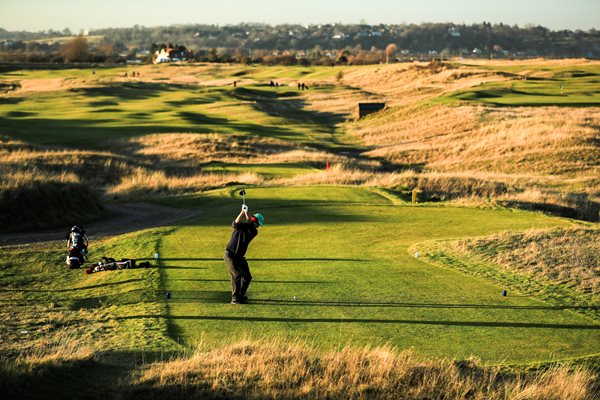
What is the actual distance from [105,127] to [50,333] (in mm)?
46670

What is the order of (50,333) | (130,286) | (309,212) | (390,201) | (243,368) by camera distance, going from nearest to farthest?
(243,368)
(50,333)
(130,286)
(309,212)
(390,201)

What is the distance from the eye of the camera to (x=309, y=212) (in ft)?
88.5

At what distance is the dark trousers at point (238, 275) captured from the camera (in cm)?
1559

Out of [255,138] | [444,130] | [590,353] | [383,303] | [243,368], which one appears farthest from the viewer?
[444,130]

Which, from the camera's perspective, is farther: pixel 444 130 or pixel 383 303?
pixel 444 130

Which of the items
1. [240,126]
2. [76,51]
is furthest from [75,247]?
[76,51]

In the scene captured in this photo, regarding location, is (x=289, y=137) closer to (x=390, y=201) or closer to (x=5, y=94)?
(x=390, y=201)

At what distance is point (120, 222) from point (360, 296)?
13.7 metres

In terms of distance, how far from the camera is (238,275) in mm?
15602

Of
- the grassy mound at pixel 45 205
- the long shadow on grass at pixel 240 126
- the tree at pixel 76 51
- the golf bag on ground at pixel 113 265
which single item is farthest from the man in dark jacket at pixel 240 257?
the tree at pixel 76 51

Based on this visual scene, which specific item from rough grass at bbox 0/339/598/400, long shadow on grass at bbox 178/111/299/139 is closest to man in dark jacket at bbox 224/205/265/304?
rough grass at bbox 0/339/598/400

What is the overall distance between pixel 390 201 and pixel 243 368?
19.4 m

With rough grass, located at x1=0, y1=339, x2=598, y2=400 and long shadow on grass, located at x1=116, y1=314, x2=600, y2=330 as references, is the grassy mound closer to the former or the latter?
long shadow on grass, located at x1=116, y1=314, x2=600, y2=330

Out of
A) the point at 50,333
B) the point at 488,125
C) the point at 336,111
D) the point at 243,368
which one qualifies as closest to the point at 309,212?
the point at 50,333
